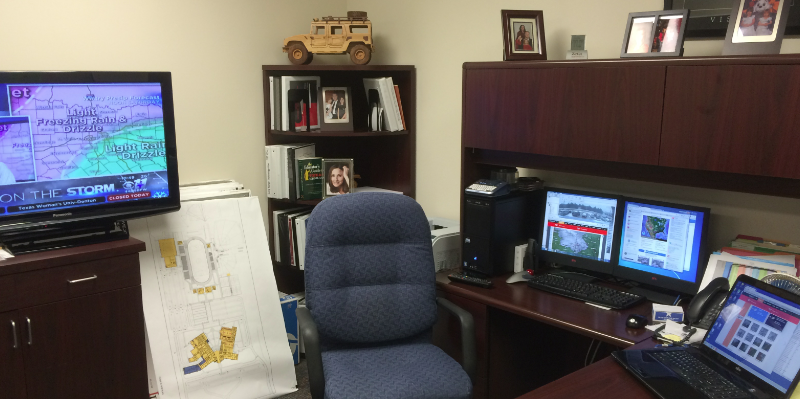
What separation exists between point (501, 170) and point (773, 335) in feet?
4.28

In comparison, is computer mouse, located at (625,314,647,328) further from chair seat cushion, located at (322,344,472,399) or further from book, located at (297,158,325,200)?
book, located at (297,158,325,200)

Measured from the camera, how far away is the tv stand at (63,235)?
2314 millimetres

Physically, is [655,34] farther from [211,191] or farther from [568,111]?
[211,191]

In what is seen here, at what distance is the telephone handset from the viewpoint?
6.62ft

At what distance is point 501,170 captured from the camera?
273cm

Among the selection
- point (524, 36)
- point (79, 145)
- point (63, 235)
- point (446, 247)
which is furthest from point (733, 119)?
point (63, 235)

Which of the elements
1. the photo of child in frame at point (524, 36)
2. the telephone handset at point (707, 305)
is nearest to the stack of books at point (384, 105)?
the photo of child in frame at point (524, 36)

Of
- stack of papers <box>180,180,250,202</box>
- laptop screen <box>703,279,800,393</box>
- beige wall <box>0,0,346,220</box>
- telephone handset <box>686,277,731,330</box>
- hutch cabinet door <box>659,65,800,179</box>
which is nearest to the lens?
laptop screen <box>703,279,800,393</box>

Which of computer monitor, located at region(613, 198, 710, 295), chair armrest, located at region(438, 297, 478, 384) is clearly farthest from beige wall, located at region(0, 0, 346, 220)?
computer monitor, located at region(613, 198, 710, 295)

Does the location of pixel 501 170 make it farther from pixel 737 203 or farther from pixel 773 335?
pixel 773 335

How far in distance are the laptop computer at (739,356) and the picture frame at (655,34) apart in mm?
816

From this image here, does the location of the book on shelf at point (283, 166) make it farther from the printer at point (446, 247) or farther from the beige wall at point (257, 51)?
the printer at point (446, 247)

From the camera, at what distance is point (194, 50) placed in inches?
123

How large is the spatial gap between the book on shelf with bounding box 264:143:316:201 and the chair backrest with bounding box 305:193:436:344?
910 mm
